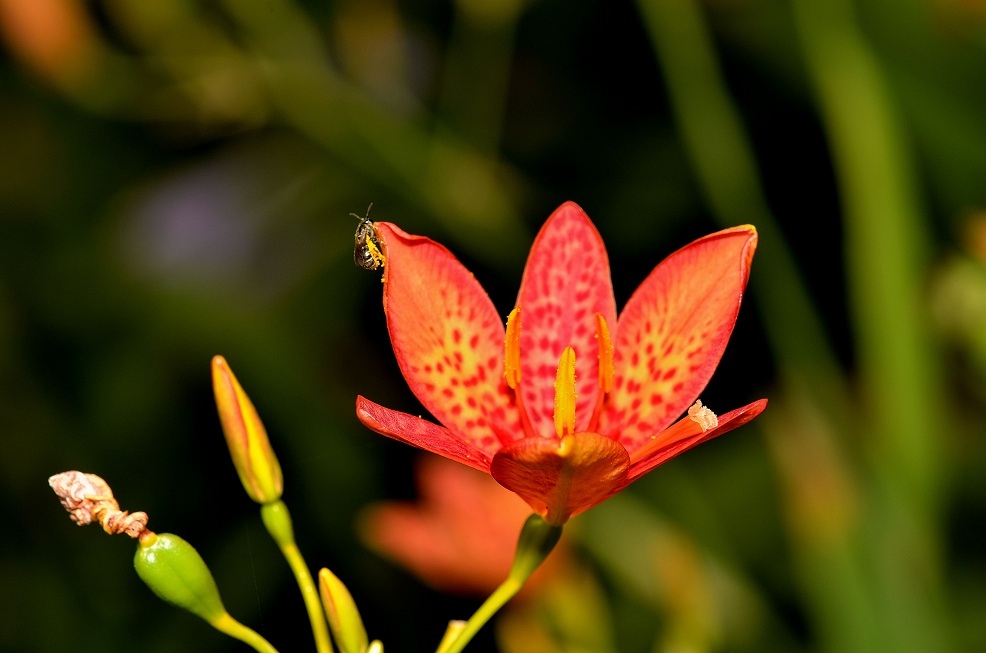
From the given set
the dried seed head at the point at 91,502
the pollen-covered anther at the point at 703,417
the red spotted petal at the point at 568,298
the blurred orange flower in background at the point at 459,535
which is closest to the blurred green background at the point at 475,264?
the blurred orange flower in background at the point at 459,535

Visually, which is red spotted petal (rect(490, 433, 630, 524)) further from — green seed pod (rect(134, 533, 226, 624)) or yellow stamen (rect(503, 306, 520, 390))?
green seed pod (rect(134, 533, 226, 624))

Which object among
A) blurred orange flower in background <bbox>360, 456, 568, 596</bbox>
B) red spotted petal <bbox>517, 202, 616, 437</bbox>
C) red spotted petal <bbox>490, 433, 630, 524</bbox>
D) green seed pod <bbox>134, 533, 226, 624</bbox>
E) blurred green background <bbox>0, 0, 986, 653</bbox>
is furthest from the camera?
blurred green background <bbox>0, 0, 986, 653</bbox>

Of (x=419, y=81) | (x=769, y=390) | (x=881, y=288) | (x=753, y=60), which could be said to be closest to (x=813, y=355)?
(x=881, y=288)

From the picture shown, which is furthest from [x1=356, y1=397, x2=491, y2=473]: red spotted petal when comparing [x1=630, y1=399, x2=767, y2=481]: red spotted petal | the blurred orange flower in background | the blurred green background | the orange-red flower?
the blurred green background

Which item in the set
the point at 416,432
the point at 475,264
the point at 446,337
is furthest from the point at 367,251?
the point at 475,264

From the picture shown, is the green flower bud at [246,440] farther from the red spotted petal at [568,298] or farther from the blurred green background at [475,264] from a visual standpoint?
the blurred green background at [475,264]

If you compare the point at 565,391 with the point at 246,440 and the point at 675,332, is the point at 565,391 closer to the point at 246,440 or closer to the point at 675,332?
the point at 675,332
